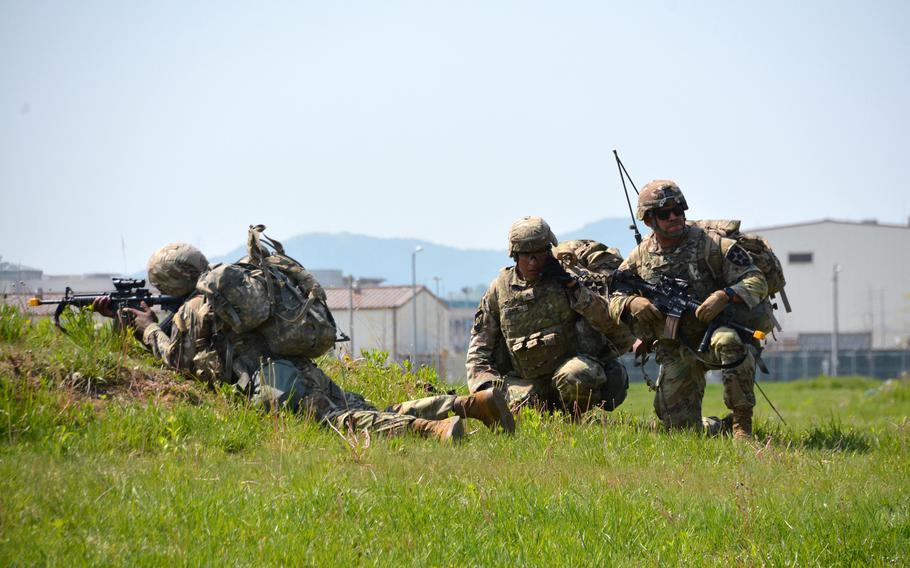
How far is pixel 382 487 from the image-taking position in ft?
20.9

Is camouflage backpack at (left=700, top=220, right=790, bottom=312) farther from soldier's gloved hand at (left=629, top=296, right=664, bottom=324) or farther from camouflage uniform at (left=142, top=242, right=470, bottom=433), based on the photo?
camouflage uniform at (left=142, top=242, right=470, bottom=433)

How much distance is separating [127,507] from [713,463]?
3966 millimetres

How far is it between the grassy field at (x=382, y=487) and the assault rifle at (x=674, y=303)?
33.7 inches

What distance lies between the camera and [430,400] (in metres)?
8.56

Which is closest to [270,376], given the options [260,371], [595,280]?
[260,371]

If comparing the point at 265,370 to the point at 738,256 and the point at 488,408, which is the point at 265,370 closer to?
the point at 488,408

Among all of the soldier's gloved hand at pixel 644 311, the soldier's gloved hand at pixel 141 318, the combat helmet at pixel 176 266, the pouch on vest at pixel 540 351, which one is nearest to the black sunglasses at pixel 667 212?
the soldier's gloved hand at pixel 644 311

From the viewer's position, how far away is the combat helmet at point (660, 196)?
9047 millimetres

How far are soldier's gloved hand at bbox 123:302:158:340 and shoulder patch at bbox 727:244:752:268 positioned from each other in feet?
16.5

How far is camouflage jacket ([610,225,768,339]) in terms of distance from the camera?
907 centimetres

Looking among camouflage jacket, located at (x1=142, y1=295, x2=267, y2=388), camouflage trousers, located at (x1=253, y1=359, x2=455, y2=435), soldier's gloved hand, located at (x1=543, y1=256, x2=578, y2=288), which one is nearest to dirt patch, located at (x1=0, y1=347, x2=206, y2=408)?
camouflage jacket, located at (x1=142, y1=295, x2=267, y2=388)

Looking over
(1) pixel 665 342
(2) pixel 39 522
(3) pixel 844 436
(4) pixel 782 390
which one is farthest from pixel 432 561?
(4) pixel 782 390

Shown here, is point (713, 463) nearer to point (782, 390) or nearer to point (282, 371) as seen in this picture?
point (282, 371)

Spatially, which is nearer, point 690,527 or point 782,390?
point 690,527
